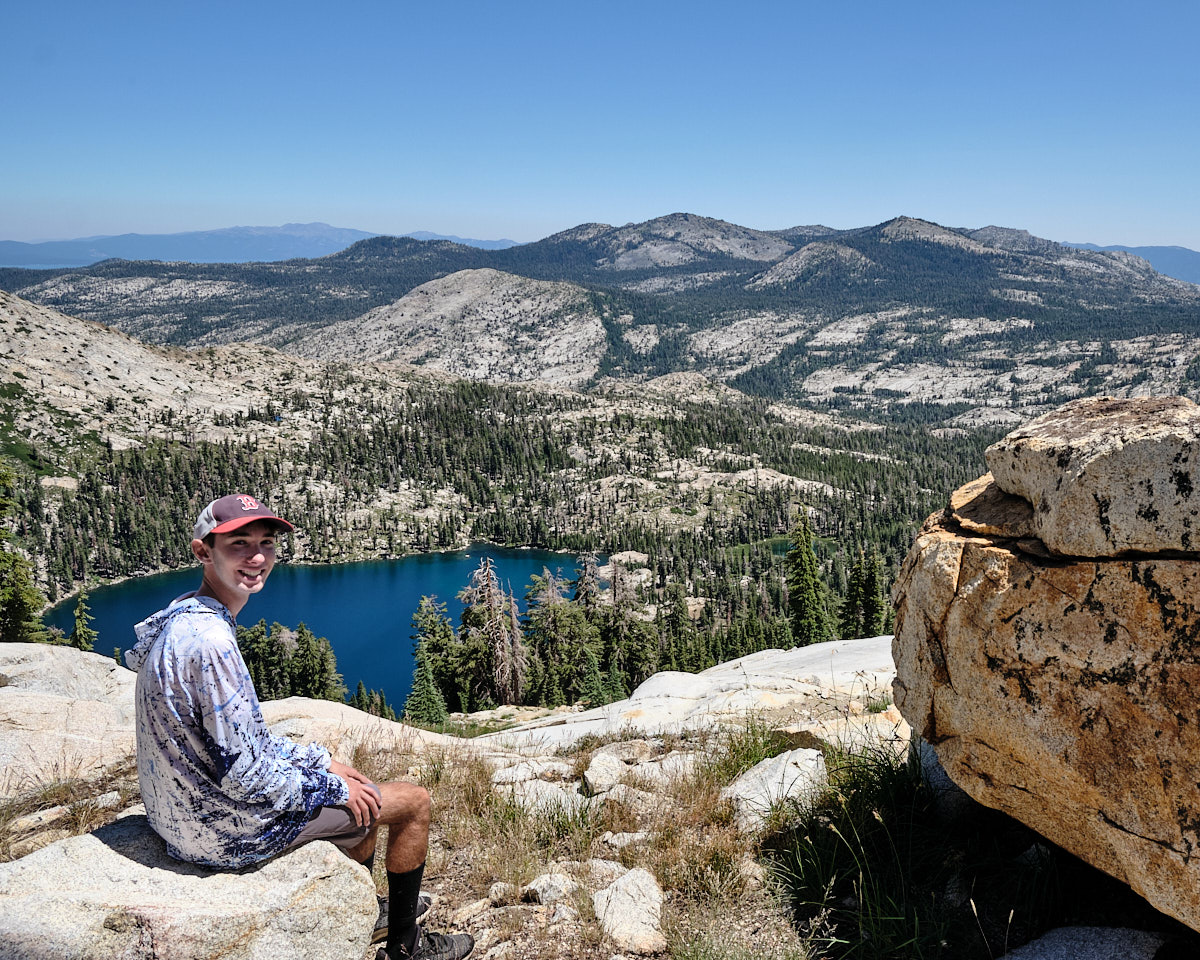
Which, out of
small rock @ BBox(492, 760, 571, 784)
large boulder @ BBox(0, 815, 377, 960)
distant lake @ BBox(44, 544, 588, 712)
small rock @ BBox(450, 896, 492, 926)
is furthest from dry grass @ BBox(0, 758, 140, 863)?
distant lake @ BBox(44, 544, 588, 712)

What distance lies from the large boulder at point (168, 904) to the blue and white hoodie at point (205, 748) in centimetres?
17

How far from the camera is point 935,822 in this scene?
553 cm

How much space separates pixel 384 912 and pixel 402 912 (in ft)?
1.27

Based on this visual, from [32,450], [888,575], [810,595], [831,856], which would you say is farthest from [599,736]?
[32,450]

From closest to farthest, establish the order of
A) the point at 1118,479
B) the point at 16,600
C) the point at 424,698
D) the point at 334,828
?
the point at 1118,479
the point at 334,828
the point at 16,600
the point at 424,698

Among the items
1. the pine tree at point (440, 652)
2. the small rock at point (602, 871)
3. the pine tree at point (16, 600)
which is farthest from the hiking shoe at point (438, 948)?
the pine tree at point (440, 652)

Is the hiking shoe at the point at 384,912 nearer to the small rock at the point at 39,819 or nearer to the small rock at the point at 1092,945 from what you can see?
the small rock at the point at 39,819

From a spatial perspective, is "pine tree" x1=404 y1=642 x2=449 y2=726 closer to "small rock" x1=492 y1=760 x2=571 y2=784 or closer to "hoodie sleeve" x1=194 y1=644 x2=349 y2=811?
"small rock" x1=492 y1=760 x2=571 y2=784

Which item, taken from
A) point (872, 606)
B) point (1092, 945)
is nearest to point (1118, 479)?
point (1092, 945)

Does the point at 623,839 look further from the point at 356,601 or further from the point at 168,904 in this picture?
the point at 356,601

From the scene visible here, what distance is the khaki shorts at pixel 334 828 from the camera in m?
4.45

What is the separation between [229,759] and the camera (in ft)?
13.1

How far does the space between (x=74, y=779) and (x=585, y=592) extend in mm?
56883

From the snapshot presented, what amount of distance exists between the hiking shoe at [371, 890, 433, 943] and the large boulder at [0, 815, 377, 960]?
48 centimetres
